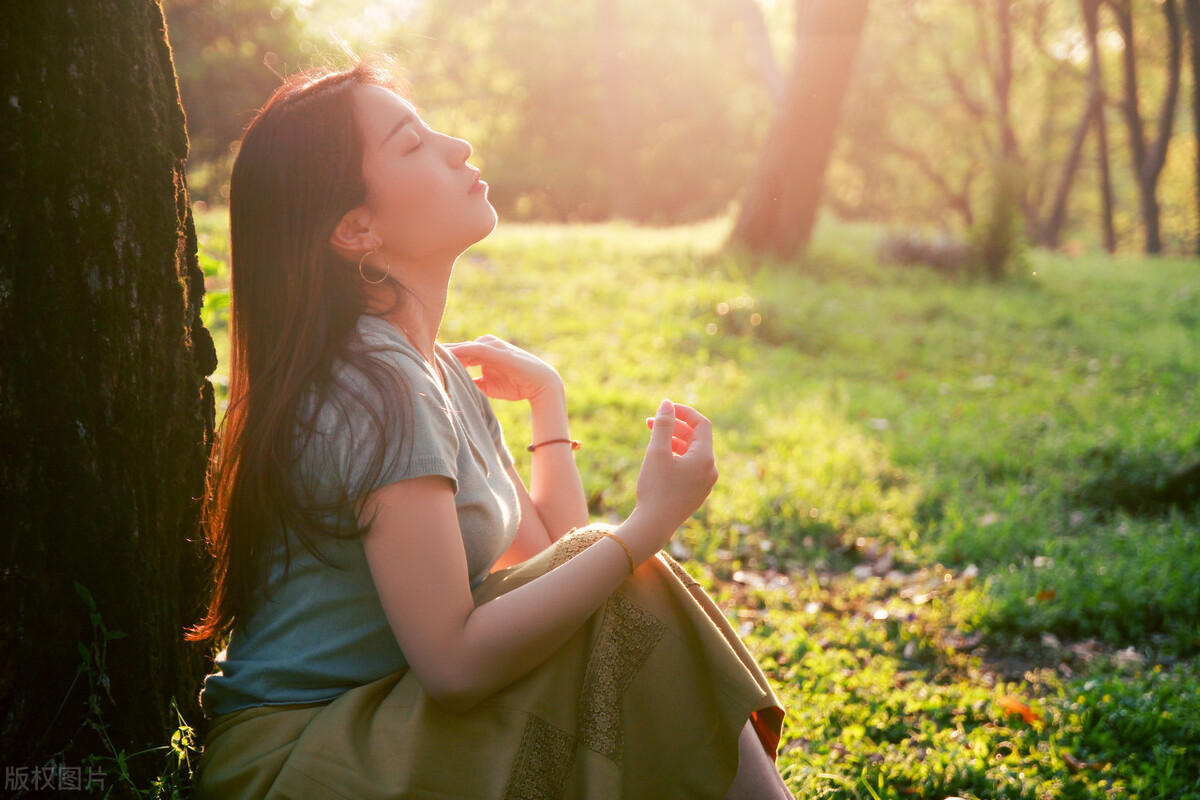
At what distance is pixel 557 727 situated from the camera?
1.68m

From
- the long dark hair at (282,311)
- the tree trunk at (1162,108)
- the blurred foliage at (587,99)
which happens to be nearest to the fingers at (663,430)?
the long dark hair at (282,311)

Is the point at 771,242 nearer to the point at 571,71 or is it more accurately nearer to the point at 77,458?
the point at 77,458

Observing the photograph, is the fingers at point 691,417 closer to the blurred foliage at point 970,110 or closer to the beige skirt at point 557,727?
the beige skirt at point 557,727

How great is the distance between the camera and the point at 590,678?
1.72 metres

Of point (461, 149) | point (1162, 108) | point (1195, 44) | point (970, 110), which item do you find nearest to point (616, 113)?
point (970, 110)

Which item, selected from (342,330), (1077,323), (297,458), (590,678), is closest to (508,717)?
(590,678)

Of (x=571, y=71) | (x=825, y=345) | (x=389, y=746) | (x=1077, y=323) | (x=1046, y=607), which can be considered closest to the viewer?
(x=389, y=746)

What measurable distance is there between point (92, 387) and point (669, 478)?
1.14m

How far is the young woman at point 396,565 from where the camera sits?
1624mm

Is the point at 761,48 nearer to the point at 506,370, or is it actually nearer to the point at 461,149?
the point at 506,370

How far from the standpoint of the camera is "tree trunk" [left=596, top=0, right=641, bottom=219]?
29.3 m

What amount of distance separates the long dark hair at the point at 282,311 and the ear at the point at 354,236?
0.03 meters

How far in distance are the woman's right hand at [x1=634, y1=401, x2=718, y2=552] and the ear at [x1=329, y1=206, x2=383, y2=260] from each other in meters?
0.71

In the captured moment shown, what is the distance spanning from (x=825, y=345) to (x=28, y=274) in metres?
7.36
